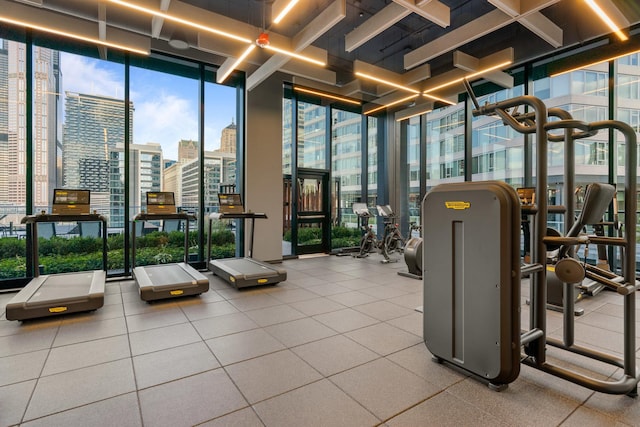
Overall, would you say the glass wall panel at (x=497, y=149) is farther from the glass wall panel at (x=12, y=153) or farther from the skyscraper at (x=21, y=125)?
the glass wall panel at (x=12, y=153)

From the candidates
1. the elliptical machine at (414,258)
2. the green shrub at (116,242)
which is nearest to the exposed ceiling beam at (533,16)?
the elliptical machine at (414,258)

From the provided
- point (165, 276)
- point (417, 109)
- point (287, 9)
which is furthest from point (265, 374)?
point (417, 109)

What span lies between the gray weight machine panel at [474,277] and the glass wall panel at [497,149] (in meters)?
5.48

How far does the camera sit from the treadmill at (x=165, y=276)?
427 centimetres

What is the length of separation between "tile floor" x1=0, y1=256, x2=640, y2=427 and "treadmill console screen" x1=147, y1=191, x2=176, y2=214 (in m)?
1.61

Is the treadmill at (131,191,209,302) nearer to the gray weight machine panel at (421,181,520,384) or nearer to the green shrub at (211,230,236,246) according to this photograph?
the green shrub at (211,230,236,246)

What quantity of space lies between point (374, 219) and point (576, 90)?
17.4 ft

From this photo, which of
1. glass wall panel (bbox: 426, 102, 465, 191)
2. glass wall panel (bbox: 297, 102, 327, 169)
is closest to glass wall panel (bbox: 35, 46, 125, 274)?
glass wall panel (bbox: 297, 102, 327, 169)

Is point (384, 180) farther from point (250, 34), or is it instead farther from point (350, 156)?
point (250, 34)

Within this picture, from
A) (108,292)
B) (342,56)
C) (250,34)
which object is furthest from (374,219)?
(108,292)

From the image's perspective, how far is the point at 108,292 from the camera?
479 centimetres

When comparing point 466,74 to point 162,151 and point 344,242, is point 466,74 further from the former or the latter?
point 162,151

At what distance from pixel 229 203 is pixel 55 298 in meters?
2.83

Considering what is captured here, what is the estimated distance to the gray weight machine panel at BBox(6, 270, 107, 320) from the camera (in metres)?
3.47
